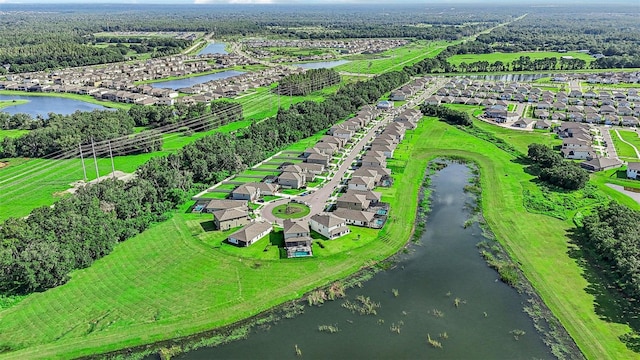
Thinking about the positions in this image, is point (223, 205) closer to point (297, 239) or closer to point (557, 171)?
point (297, 239)

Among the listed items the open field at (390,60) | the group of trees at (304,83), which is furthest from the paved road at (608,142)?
the open field at (390,60)

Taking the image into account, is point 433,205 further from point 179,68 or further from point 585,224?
point 179,68

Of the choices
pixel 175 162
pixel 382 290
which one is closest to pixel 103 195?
pixel 175 162

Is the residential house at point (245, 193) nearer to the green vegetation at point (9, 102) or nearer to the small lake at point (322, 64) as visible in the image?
the green vegetation at point (9, 102)

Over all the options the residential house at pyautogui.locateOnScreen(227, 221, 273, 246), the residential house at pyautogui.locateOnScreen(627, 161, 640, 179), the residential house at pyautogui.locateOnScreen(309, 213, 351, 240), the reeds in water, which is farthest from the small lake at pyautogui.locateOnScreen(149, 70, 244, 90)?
the reeds in water

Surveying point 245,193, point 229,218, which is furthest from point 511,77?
point 229,218

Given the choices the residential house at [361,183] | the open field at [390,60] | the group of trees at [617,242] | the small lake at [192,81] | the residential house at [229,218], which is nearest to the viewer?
the group of trees at [617,242]
